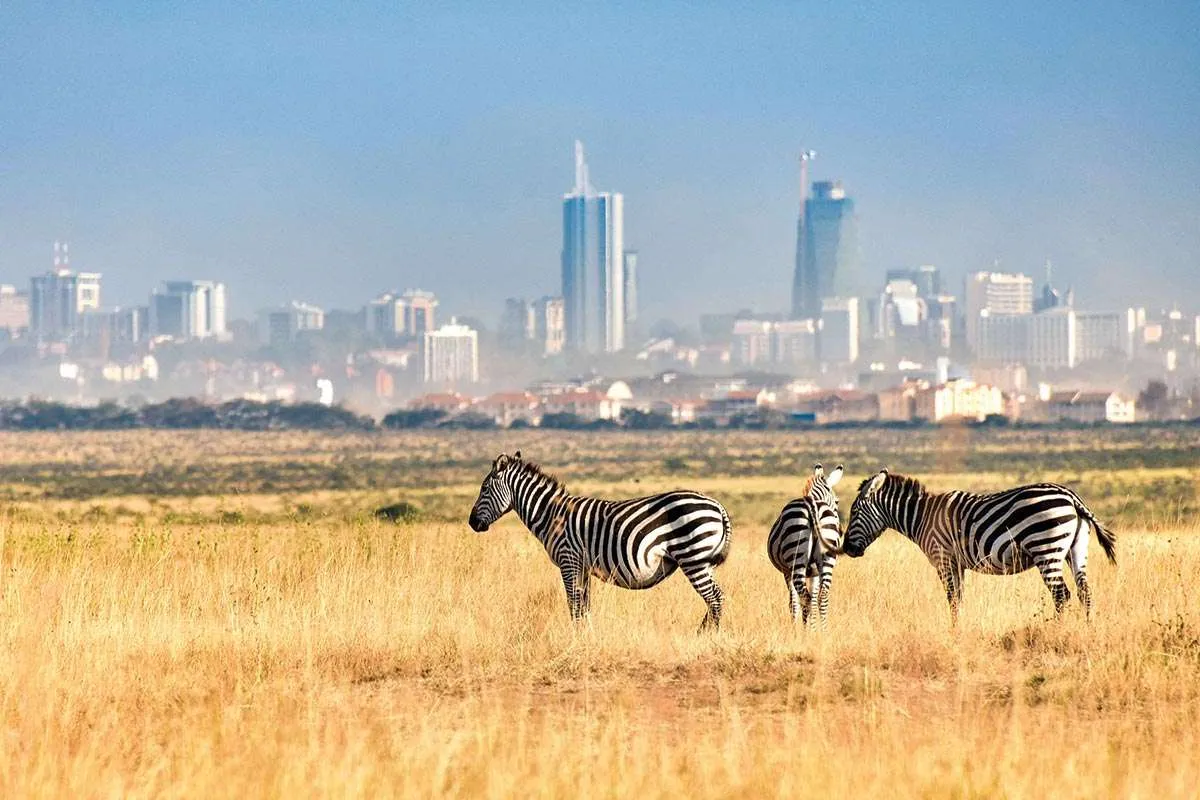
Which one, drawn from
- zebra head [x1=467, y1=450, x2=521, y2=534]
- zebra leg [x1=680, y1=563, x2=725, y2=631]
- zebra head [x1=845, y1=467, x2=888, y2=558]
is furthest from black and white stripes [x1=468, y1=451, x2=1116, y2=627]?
zebra head [x1=467, y1=450, x2=521, y2=534]

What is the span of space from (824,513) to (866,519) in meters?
1.05

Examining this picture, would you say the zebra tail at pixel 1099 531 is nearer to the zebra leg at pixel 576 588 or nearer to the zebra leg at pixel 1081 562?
the zebra leg at pixel 1081 562

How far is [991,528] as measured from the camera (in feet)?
46.9

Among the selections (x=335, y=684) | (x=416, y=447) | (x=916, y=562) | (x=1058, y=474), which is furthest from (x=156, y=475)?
(x=335, y=684)

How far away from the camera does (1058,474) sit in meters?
72.3

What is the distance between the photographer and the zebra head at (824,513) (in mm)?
14172

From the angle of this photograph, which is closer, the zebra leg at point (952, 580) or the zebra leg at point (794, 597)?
the zebra leg at point (794, 597)

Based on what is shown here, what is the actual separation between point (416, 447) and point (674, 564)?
385 ft

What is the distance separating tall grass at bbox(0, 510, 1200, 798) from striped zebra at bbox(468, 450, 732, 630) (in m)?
0.39

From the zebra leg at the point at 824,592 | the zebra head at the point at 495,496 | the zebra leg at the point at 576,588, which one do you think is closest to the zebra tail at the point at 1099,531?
the zebra leg at the point at 824,592

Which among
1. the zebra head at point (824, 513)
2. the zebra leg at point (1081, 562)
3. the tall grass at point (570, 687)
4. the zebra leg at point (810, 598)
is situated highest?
the zebra head at point (824, 513)

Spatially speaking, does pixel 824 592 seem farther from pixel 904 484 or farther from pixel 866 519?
pixel 904 484

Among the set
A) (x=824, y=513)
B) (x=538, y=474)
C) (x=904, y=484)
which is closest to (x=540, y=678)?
(x=824, y=513)

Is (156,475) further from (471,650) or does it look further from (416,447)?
(471,650)
